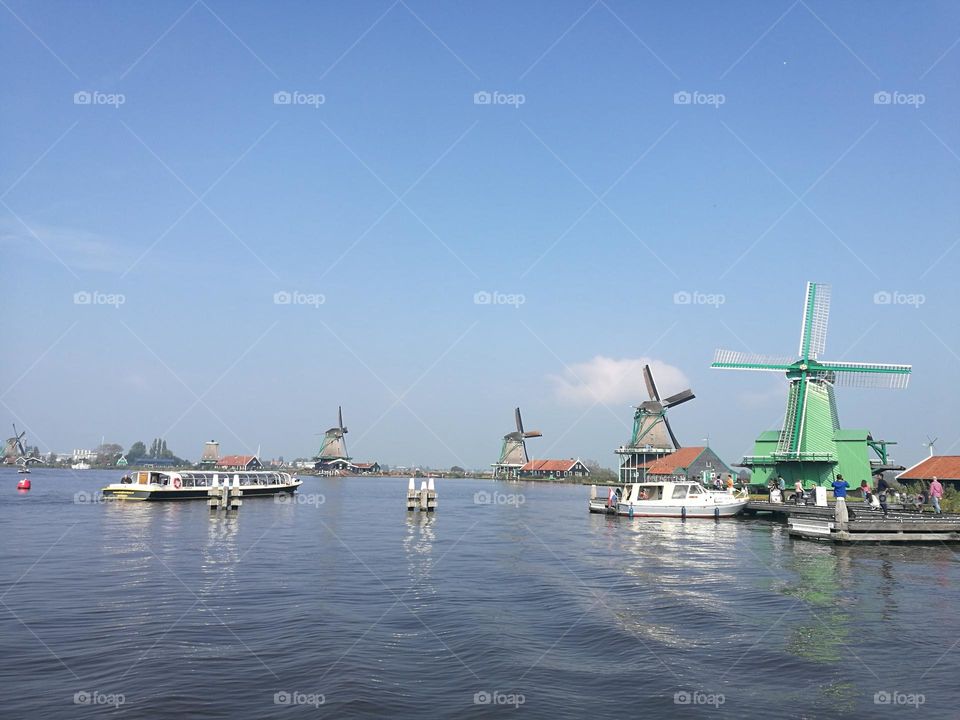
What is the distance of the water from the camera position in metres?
11.3

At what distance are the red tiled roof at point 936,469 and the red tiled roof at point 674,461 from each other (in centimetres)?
2548

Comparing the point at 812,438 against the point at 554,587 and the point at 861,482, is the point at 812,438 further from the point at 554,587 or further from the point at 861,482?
the point at 554,587

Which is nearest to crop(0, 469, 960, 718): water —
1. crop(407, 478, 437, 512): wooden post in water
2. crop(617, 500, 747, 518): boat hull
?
crop(617, 500, 747, 518): boat hull

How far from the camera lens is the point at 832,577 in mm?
22484

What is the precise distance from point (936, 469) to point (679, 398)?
3719 cm

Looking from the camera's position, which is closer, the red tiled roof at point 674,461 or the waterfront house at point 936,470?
the waterfront house at point 936,470

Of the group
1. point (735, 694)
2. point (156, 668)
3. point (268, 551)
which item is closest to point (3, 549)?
point (268, 551)

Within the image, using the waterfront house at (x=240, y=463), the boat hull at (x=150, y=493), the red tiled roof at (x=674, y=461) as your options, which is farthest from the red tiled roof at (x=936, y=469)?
the waterfront house at (x=240, y=463)

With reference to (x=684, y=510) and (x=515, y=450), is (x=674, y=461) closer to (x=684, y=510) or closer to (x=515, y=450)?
(x=684, y=510)

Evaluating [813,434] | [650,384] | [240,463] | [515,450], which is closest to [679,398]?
[650,384]

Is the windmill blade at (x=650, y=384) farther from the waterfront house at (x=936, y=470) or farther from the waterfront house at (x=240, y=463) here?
the waterfront house at (x=240, y=463)

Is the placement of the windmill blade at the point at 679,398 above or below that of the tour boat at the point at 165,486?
above

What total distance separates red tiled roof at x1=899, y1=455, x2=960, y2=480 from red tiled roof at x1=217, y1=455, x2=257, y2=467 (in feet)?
426

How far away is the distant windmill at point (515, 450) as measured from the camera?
488 feet
